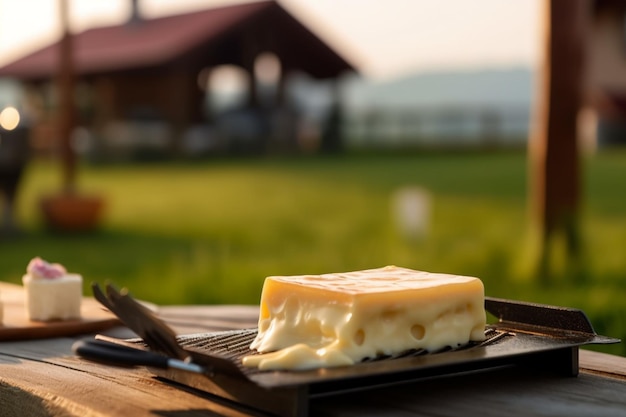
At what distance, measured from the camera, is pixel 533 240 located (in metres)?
5.91

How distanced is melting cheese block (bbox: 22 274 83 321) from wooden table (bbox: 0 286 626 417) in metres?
0.33

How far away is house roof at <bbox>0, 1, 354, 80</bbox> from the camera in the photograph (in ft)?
72.7

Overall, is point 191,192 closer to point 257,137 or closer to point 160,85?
point 257,137

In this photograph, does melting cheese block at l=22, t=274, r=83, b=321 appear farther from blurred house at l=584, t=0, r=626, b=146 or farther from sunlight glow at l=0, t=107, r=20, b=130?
blurred house at l=584, t=0, r=626, b=146

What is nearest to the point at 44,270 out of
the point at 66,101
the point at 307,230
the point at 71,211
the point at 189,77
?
the point at 307,230

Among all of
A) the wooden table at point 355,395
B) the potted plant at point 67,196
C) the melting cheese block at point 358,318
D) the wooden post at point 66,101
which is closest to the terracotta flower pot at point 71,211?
the potted plant at point 67,196

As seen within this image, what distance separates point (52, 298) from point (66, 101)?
8791mm

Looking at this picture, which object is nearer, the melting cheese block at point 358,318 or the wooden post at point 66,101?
the melting cheese block at point 358,318

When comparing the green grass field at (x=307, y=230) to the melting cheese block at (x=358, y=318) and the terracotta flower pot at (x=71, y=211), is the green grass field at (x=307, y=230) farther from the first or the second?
the melting cheese block at (x=358, y=318)

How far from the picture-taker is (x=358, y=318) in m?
1.50

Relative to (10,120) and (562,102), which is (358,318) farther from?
(10,120)

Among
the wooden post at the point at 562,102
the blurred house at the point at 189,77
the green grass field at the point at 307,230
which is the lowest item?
the green grass field at the point at 307,230

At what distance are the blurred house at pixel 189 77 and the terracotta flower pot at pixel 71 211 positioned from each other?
434 inches

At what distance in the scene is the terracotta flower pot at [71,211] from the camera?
406 inches
